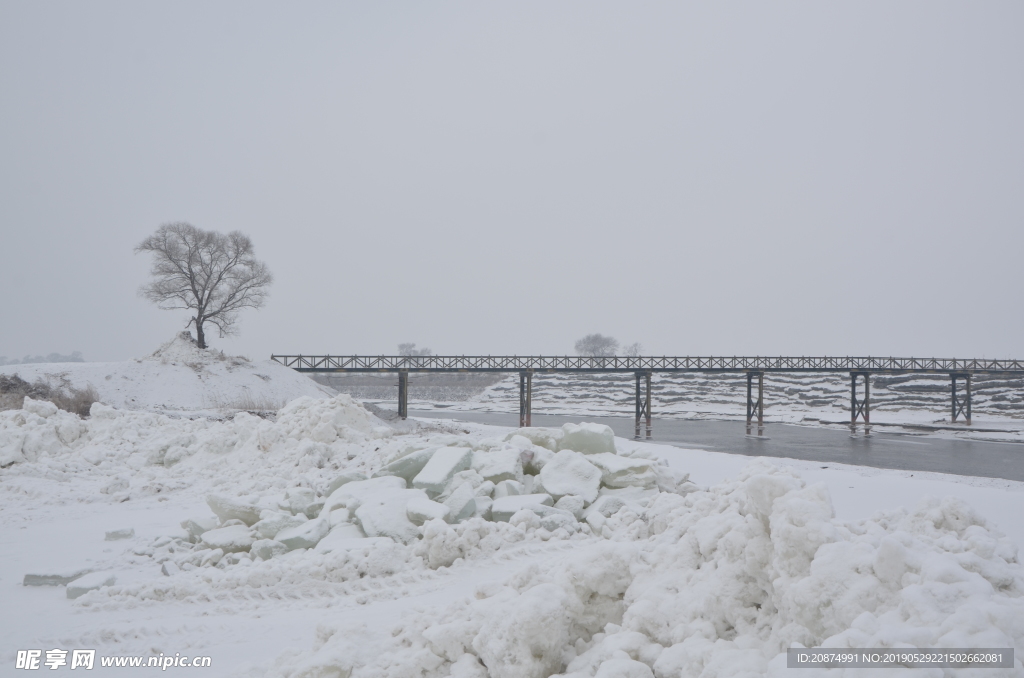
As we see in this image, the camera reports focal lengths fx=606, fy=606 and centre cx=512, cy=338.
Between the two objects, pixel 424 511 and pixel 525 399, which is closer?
pixel 424 511

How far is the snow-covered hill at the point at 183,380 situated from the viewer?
87.1 feet

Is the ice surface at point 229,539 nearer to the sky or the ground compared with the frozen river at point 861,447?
nearer to the sky

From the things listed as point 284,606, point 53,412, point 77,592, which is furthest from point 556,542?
point 53,412

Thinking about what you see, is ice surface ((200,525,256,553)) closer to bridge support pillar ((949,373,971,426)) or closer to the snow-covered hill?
the snow-covered hill

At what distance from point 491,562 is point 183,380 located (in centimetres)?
2801

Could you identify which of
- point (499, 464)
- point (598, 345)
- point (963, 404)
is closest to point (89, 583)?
point (499, 464)

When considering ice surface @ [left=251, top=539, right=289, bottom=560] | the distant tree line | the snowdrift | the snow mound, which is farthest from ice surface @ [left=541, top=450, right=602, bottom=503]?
the distant tree line

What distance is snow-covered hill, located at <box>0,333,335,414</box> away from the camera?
2655 centimetres

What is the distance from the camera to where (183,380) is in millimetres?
29125

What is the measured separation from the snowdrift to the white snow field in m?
0.02

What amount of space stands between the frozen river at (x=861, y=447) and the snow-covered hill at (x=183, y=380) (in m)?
14.4

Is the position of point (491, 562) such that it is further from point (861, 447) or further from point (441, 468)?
point (861, 447)

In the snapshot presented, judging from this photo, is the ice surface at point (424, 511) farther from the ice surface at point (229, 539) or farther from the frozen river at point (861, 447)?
the frozen river at point (861, 447)

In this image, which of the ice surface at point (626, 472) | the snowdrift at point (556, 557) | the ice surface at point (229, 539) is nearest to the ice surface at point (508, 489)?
the snowdrift at point (556, 557)
